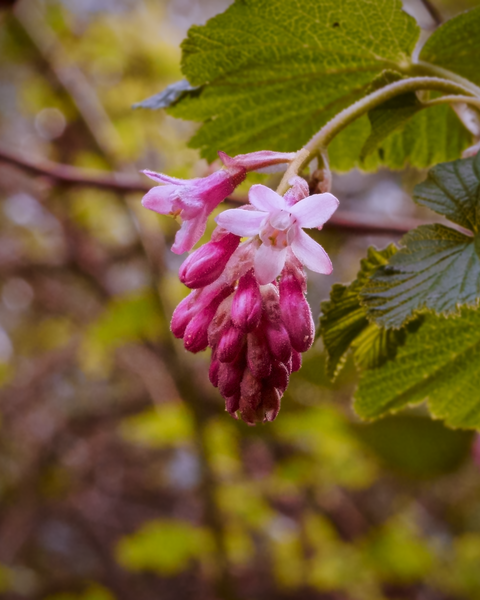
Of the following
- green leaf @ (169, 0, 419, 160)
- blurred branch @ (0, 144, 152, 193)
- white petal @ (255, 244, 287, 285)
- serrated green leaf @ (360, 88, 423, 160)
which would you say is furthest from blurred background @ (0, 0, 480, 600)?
white petal @ (255, 244, 287, 285)

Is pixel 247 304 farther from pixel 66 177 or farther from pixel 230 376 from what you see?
pixel 66 177

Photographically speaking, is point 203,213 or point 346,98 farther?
point 346,98

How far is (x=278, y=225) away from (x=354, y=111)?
21 centimetres

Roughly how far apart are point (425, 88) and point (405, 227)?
2.62ft

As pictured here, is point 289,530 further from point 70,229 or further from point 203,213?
point 203,213

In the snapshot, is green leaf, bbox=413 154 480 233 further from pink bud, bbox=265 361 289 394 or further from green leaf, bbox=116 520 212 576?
A: green leaf, bbox=116 520 212 576

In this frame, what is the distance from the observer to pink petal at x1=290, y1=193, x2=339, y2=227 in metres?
0.60

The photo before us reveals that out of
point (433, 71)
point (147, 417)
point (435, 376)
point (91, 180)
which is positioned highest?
point (433, 71)

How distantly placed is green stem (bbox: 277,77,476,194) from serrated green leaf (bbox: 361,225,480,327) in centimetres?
18

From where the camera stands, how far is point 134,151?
4.11 metres

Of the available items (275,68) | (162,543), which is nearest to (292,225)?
(275,68)

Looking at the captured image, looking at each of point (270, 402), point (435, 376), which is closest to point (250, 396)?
point (270, 402)

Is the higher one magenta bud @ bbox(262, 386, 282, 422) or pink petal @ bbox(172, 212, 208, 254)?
pink petal @ bbox(172, 212, 208, 254)

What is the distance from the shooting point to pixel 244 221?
62 cm
